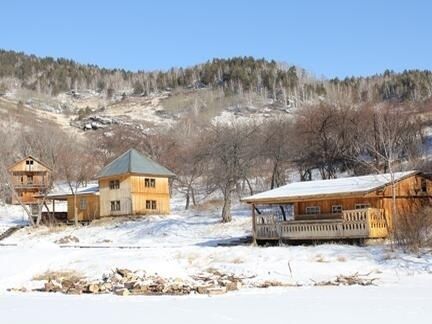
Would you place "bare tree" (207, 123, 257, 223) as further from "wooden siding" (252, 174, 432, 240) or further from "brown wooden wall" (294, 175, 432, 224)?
"brown wooden wall" (294, 175, 432, 224)

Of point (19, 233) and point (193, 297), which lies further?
point (19, 233)

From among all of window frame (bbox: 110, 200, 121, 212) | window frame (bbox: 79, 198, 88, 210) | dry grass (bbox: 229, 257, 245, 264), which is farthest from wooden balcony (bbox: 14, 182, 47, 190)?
dry grass (bbox: 229, 257, 245, 264)

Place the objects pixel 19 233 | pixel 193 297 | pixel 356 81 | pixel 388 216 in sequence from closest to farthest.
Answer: pixel 193 297 < pixel 388 216 < pixel 19 233 < pixel 356 81

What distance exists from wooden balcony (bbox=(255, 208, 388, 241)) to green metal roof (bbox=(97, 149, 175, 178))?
934 inches

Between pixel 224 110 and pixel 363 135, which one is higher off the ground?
pixel 224 110

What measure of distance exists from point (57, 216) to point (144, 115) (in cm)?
9741

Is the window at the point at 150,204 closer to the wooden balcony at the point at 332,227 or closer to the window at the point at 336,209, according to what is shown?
the wooden balcony at the point at 332,227

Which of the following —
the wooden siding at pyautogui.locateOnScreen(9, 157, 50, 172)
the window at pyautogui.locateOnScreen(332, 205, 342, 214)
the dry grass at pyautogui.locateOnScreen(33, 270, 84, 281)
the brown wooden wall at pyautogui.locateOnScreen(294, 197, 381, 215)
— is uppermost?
the wooden siding at pyautogui.locateOnScreen(9, 157, 50, 172)

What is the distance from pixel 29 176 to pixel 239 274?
5554 cm

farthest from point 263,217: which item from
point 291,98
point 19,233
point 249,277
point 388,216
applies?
point 291,98

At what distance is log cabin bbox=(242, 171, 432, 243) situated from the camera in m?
30.0

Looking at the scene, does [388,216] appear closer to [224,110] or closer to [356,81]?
[224,110]

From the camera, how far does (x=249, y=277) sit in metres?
23.4

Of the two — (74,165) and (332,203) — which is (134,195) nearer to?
(332,203)
